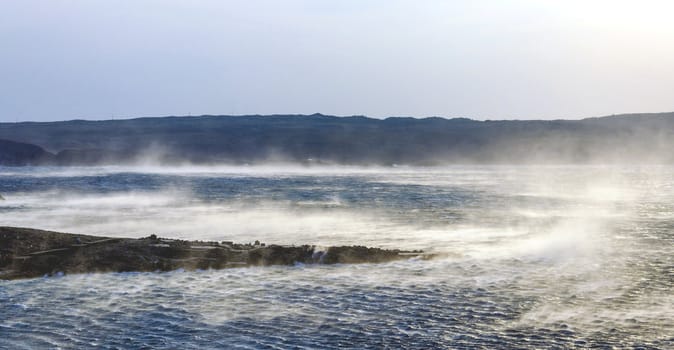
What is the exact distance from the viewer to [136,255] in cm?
2408

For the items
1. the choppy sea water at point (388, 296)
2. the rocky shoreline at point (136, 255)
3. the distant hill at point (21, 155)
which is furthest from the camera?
the distant hill at point (21, 155)

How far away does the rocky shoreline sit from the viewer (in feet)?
75.9

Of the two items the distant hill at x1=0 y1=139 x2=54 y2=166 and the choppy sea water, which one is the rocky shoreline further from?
the distant hill at x1=0 y1=139 x2=54 y2=166

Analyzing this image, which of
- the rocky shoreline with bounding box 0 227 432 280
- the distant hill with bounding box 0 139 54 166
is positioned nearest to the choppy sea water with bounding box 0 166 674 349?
the rocky shoreline with bounding box 0 227 432 280

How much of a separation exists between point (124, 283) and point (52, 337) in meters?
5.46

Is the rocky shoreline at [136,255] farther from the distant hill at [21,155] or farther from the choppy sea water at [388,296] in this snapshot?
the distant hill at [21,155]

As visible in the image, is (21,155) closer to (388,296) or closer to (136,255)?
(136,255)

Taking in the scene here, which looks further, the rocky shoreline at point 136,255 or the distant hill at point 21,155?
the distant hill at point 21,155

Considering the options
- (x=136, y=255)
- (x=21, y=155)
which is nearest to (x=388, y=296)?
(x=136, y=255)

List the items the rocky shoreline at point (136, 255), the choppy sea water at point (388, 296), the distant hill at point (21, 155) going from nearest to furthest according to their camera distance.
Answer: the choppy sea water at point (388, 296) → the rocky shoreline at point (136, 255) → the distant hill at point (21, 155)

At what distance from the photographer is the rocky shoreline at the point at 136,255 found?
23.1 metres

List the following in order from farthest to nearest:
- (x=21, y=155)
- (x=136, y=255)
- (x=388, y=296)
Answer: (x=21, y=155) < (x=136, y=255) < (x=388, y=296)

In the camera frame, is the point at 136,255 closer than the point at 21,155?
Yes

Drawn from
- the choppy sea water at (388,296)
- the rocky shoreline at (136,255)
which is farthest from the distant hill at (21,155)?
the rocky shoreline at (136,255)
